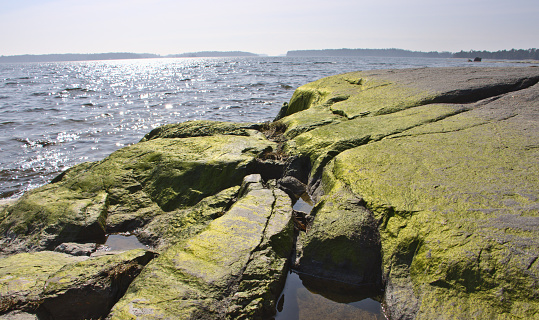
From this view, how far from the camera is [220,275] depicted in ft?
9.05

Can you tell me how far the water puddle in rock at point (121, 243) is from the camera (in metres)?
4.25

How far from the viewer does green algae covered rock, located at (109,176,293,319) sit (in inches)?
98.3

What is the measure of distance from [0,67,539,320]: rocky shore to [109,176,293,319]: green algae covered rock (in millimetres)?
13

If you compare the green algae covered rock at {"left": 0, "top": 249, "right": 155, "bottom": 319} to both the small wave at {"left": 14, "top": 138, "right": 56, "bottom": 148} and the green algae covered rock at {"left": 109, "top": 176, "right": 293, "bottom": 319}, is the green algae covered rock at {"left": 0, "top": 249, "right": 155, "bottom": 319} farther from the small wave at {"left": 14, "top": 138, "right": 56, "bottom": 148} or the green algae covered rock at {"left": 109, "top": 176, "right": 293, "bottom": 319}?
the small wave at {"left": 14, "top": 138, "right": 56, "bottom": 148}

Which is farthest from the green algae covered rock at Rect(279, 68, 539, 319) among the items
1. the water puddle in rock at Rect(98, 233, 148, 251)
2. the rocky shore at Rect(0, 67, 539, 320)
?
the water puddle in rock at Rect(98, 233, 148, 251)

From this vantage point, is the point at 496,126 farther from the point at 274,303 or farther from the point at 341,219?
the point at 274,303

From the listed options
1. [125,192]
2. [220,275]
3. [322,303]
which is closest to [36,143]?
[125,192]

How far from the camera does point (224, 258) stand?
9.64 ft

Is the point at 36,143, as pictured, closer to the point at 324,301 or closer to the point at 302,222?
the point at 302,222

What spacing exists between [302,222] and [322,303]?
1.18m

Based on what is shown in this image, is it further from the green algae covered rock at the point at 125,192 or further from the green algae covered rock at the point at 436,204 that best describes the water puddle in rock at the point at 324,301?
the green algae covered rock at the point at 125,192

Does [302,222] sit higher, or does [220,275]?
[220,275]

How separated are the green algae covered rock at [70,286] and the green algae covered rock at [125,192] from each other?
1145 millimetres

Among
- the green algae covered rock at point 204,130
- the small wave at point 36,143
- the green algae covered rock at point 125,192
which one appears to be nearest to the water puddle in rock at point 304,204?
the green algae covered rock at point 125,192
